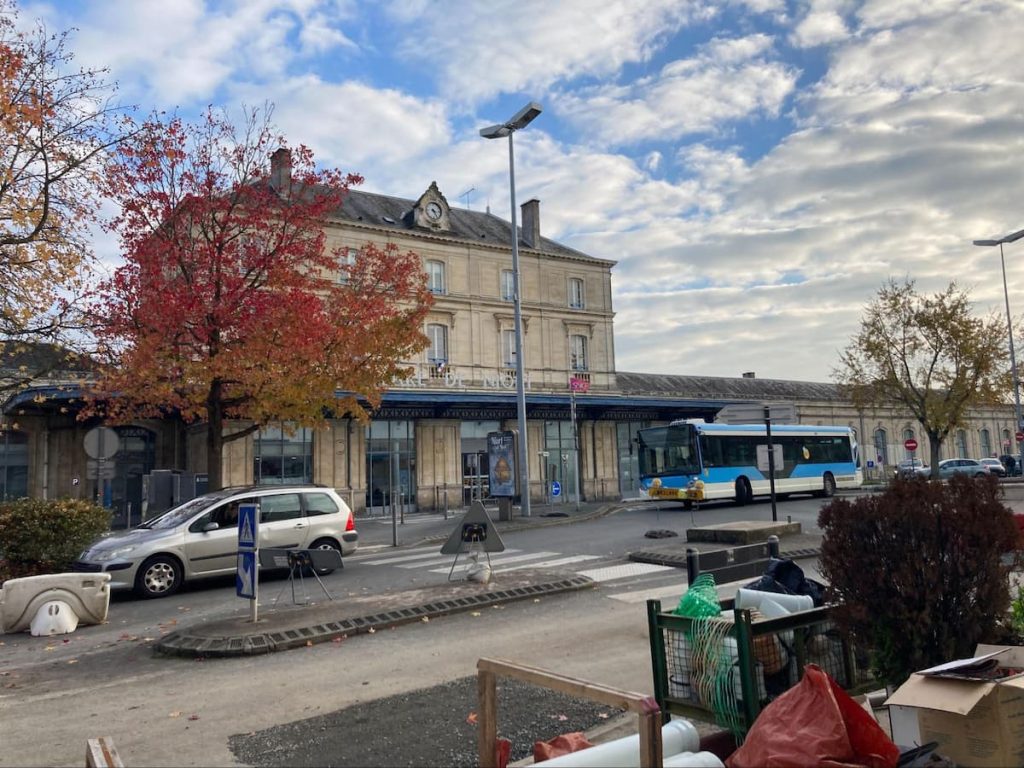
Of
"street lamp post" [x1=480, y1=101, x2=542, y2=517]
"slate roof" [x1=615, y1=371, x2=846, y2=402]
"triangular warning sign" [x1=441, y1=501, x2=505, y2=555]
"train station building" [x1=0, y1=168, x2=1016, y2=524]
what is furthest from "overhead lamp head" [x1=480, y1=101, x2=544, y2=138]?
"slate roof" [x1=615, y1=371, x2=846, y2=402]

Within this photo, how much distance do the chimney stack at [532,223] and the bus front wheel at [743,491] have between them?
2034cm

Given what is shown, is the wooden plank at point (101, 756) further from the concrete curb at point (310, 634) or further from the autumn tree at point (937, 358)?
the autumn tree at point (937, 358)

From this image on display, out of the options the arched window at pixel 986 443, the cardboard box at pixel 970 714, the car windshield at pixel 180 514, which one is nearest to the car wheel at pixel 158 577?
the car windshield at pixel 180 514

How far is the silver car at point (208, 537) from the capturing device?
12.1 metres

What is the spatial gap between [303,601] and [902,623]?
8916mm

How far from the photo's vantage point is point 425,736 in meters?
5.35

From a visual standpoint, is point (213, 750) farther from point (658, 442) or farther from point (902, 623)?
point (658, 442)

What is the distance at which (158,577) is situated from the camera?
1231 centimetres

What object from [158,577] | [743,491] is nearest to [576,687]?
[158,577]

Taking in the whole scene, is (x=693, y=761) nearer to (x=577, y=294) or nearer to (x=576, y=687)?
(x=576, y=687)

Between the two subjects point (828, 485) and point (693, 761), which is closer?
point (693, 761)

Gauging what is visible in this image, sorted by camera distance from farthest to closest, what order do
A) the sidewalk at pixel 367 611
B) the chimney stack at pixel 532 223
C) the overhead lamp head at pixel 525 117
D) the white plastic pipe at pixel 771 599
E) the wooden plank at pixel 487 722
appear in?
Result: the chimney stack at pixel 532 223
the overhead lamp head at pixel 525 117
the sidewalk at pixel 367 611
the white plastic pipe at pixel 771 599
the wooden plank at pixel 487 722

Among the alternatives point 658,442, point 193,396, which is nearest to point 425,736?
point 193,396

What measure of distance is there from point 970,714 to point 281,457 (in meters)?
29.6
